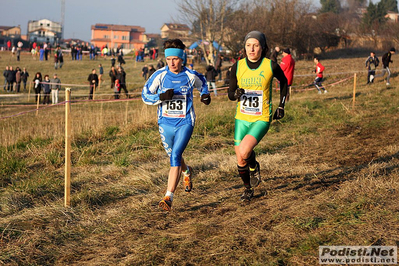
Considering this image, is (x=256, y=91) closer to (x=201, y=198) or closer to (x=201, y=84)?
(x=201, y=84)

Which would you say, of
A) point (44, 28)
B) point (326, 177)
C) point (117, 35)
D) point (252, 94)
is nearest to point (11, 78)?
point (326, 177)

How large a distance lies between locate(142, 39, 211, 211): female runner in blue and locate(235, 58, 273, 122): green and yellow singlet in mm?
526

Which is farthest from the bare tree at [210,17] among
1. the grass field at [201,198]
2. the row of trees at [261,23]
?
the grass field at [201,198]

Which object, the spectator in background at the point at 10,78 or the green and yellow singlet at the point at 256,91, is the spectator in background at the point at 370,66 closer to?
the green and yellow singlet at the point at 256,91

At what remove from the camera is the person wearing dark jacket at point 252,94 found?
18.9 ft

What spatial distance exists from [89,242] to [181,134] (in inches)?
69.6

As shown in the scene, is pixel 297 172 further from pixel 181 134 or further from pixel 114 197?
pixel 114 197

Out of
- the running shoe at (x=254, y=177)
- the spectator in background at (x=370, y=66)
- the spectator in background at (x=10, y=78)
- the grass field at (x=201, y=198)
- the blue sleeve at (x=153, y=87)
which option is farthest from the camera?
the spectator in background at (x=10, y=78)

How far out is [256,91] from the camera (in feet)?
19.1

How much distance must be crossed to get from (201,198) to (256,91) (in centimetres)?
169

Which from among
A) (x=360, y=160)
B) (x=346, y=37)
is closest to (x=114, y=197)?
(x=360, y=160)

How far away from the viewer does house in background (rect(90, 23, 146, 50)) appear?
12788cm

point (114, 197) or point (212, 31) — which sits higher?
point (212, 31)

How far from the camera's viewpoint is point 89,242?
15.9 ft
